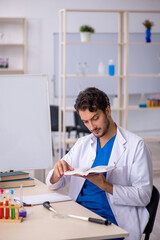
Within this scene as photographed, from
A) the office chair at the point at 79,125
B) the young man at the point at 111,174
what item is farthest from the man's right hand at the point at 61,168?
the office chair at the point at 79,125

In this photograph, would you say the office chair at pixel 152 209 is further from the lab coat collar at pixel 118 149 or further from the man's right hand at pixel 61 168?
the man's right hand at pixel 61 168

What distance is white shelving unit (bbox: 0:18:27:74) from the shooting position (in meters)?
7.33

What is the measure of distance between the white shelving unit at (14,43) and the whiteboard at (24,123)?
16.5 feet

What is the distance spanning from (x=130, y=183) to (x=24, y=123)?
0.71 meters

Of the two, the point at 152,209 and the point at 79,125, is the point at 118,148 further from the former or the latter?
the point at 79,125

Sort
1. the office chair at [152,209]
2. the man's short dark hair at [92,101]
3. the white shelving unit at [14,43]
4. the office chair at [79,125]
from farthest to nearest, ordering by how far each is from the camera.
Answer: the white shelving unit at [14,43]
the office chair at [79,125]
the man's short dark hair at [92,101]
the office chair at [152,209]

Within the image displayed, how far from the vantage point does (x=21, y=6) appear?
7.39 metres

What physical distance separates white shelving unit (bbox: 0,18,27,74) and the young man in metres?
5.33

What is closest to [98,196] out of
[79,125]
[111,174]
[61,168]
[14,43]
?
[111,174]

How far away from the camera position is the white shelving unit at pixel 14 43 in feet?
24.0

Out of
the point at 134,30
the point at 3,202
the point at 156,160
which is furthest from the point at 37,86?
the point at 134,30

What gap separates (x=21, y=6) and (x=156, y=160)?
12.1 feet

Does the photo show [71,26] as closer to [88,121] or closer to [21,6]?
[21,6]

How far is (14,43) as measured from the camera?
7.29 metres
